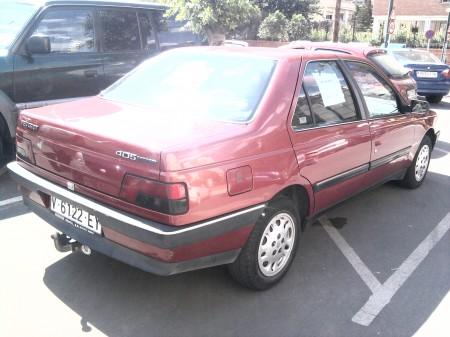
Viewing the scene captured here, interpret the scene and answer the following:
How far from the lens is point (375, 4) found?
4344 centimetres

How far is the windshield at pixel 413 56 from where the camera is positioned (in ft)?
43.2

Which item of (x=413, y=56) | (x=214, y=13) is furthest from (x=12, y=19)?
(x=413, y=56)

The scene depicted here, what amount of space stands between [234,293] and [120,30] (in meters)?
4.19

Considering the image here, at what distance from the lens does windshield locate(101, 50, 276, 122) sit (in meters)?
3.25

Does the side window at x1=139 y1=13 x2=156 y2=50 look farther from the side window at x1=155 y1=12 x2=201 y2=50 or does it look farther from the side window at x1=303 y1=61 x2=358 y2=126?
the side window at x1=303 y1=61 x2=358 y2=126

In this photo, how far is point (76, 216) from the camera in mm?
3014

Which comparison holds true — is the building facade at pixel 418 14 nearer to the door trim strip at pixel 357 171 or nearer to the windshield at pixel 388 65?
the windshield at pixel 388 65

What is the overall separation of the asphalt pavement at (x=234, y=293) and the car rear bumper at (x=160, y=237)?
42 cm

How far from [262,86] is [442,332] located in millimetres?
1941

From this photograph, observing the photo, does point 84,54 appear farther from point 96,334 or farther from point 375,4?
point 375,4

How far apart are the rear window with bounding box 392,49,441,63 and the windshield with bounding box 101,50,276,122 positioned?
1072cm

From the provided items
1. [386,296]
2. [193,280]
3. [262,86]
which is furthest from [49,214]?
[386,296]

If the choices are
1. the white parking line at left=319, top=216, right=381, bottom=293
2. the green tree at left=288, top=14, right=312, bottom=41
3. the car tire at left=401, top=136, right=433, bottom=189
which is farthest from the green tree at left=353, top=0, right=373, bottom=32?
the white parking line at left=319, top=216, right=381, bottom=293

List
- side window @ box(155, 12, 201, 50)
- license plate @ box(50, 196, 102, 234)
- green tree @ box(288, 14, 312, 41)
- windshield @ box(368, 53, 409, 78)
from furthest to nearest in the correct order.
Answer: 1. green tree @ box(288, 14, 312, 41)
2. windshield @ box(368, 53, 409, 78)
3. side window @ box(155, 12, 201, 50)
4. license plate @ box(50, 196, 102, 234)
